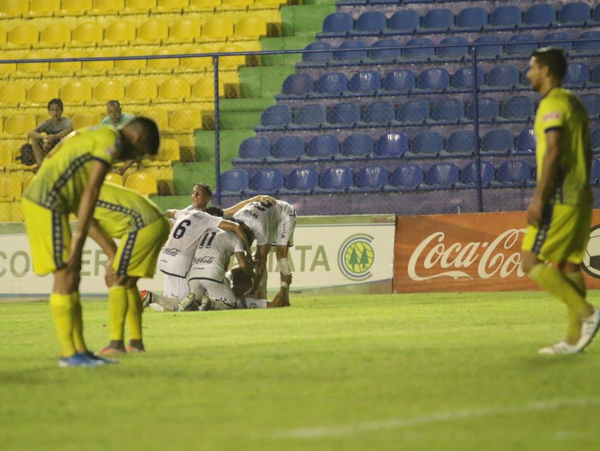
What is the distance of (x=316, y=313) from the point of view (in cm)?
1331

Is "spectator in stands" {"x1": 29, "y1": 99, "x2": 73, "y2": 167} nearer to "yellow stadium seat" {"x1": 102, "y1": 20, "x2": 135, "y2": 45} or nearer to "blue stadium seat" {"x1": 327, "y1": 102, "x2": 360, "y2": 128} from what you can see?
"blue stadium seat" {"x1": 327, "y1": 102, "x2": 360, "y2": 128}

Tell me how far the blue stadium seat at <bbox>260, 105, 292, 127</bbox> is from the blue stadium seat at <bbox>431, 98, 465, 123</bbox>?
276 centimetres

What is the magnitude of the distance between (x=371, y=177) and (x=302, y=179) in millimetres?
1219

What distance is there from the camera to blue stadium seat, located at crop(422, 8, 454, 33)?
74.9ft

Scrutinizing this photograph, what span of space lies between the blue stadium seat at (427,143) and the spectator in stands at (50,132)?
19.9 feet

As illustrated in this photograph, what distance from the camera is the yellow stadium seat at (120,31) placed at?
25031mm

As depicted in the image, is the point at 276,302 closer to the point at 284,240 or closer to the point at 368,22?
the point at 284,240

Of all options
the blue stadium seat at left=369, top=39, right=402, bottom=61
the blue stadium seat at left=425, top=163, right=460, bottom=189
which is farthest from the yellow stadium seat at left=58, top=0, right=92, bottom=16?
the blue stadium seat at left=425, top=163, right=460, bottom=189

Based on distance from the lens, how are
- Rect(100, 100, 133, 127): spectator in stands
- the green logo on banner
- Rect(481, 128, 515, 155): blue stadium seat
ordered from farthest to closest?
Rect(481, 128, 515, 155): blue stadium seat, the green logo on banner, Rect(100, 100, 133, 127): spectator in stands

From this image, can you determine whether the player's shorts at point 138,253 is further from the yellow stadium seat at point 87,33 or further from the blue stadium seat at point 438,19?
the yellow stadium seat at point 87,33

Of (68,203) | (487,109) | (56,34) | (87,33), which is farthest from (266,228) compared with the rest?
(56,34)

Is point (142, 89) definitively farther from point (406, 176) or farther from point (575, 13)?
point (575, 13)

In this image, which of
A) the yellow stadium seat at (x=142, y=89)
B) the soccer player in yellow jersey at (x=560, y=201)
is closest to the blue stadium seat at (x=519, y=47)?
the yellow stadium seat at (x=142, y=89)

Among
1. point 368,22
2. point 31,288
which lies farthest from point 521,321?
point 368,22
